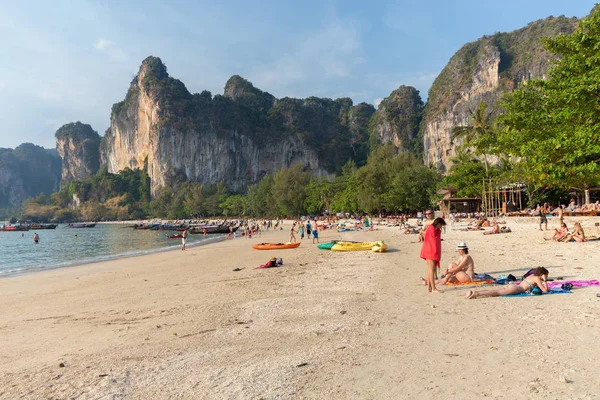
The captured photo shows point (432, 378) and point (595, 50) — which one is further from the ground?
point (595, 50)

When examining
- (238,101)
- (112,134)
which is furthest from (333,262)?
(112,134)

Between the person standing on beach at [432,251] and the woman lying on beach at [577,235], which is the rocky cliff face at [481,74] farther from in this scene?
the person standing on beach at [432,251]

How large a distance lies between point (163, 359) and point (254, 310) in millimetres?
2468

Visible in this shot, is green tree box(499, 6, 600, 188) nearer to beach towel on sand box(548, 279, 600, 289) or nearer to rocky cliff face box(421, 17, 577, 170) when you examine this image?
beach towel on sand box(548, 279, 600, 289)

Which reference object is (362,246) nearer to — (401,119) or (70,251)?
(70,251)

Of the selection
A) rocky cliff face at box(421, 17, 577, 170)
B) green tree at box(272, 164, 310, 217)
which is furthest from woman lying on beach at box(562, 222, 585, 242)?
rocky cliff face at box(421, 17, 577, 170)

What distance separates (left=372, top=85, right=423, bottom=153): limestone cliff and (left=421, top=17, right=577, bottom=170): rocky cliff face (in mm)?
16468

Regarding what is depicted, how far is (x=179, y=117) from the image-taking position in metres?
131

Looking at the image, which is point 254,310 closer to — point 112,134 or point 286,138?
point 286,138

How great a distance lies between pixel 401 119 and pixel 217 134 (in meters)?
65.6

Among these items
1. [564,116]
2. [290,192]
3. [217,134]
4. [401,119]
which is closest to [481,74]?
[401,119]

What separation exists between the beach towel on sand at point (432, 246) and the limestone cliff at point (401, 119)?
382ft

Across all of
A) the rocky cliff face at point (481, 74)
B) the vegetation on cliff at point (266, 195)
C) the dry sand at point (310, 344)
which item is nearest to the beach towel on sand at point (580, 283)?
the dry sand at point (310, 344)

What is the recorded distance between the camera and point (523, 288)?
6.63 metres
